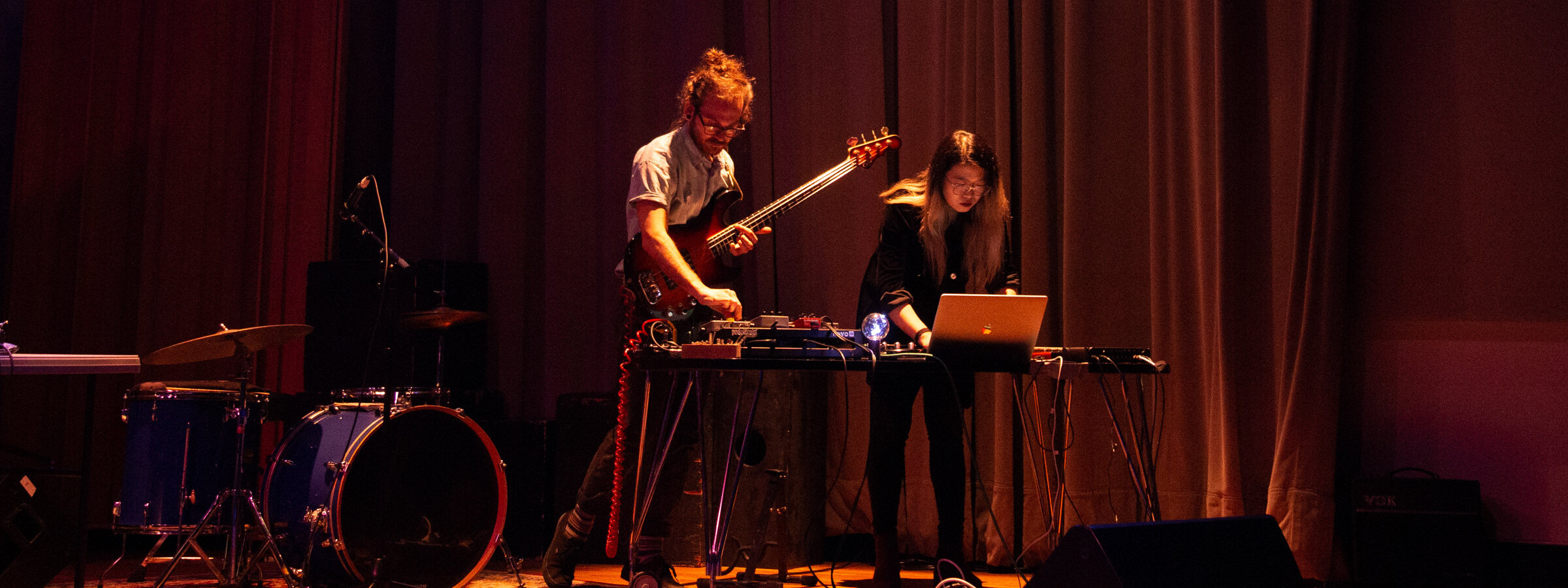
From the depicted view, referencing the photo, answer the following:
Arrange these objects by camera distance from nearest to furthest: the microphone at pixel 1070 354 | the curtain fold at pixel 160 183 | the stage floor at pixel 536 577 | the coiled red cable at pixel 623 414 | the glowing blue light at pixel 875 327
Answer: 1. the microphone at pixel 1070 354
2. the glowing blue light at pixel 875 327
3. the coiled red cable at pixel 623 414
4. the stage floor at pixel 536 577
5. the curtain fold at pixel 160 183

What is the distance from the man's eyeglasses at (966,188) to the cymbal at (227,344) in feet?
6.44

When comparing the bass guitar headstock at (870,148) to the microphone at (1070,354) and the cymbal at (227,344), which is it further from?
the cymbal at (227,344)

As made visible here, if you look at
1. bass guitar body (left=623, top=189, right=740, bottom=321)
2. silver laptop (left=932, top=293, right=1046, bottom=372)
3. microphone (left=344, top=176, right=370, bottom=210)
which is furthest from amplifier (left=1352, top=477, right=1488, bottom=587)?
microphone (left=344, top=176, right=370, bottom=210)

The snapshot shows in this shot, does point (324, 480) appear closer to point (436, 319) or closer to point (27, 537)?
point (436, 319)

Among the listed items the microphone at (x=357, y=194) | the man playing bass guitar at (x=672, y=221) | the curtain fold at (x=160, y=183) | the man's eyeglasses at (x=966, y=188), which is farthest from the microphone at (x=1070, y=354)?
the curtain fold at (x=160, y=183)

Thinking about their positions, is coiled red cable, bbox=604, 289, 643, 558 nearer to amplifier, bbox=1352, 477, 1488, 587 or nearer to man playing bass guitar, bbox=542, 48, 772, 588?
man playing bass guitar, bbox=542, 48, 772, 588

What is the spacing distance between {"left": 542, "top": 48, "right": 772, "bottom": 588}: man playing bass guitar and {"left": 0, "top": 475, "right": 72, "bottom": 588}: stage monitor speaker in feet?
4.48

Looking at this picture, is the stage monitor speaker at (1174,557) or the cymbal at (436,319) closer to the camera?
the stage monitor speaker at (1174,557)

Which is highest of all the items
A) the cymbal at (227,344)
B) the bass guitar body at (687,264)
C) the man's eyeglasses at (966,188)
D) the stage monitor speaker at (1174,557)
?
the man's eyeglasses at (966,188)

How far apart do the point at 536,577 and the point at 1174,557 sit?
7.27 feet

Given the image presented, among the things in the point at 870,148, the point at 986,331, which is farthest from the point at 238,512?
the point at 986,331

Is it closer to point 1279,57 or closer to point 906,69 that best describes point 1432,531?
point 1279,57

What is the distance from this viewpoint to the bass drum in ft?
9.29

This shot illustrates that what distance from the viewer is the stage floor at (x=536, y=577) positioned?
3.17 metres
